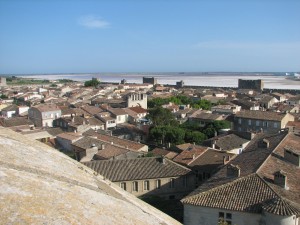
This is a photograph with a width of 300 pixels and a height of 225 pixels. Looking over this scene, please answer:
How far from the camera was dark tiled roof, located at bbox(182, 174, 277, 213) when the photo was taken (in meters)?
17.8

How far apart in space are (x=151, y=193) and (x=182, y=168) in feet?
12.0

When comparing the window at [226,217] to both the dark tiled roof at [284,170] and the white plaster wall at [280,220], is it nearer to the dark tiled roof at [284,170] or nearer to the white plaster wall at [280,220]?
the white plaster wall at [280,220]

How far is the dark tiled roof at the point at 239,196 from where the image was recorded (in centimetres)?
1780

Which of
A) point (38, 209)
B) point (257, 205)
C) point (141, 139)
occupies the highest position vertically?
point (38, 209)

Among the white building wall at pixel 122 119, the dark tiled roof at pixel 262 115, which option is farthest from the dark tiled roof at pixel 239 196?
the white building wall at pixel 122 119

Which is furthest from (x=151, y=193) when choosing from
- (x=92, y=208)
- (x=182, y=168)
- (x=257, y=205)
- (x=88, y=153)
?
(x=92, y=208)

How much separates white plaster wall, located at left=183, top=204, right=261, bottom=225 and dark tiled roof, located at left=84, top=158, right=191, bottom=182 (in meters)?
10.1

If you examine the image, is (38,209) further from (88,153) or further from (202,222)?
(88,153)

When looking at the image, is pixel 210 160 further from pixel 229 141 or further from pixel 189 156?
pixel 229 141

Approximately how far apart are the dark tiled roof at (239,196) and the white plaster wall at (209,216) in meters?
0.27

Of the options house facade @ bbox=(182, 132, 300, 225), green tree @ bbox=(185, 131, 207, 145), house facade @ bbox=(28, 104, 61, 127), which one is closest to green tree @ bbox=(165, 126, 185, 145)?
green tree @ bbox=(185, 131, 207, 145)

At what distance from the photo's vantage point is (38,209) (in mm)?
4035

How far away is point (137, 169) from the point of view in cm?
3005

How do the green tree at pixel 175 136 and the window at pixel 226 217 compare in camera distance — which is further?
the green tree at pixel 175 136
